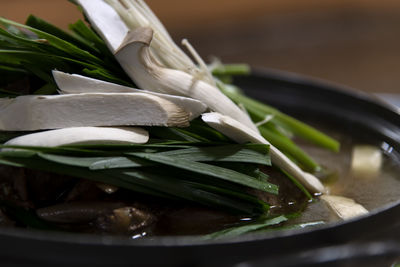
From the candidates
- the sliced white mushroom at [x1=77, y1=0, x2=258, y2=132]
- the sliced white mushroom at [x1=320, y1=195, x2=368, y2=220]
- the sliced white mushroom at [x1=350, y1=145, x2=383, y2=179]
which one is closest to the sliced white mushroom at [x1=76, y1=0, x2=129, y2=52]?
the sliced white mushroom at [x1=77, y1=0, x2=258, y2=132]

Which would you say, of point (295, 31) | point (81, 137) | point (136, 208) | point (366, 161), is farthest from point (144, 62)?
point (295, 31)

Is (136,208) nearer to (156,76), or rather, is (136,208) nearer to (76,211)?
(76,211)

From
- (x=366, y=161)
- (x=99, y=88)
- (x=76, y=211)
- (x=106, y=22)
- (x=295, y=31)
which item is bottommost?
(x=76, y=211)

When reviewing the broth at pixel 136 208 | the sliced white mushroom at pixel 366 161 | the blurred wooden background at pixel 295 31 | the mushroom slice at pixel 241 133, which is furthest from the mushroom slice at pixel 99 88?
the blurred wooden background at pixel 295 31

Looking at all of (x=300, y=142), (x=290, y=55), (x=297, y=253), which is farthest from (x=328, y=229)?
(x=290, y=55)

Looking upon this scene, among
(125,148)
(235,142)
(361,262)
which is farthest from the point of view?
(235,142)

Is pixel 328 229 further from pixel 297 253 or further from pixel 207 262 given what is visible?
pixel 207 262

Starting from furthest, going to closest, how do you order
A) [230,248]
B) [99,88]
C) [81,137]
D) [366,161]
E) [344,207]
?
[366,161] < [344,207] < [99,88] < [81,137] < [230,248]
